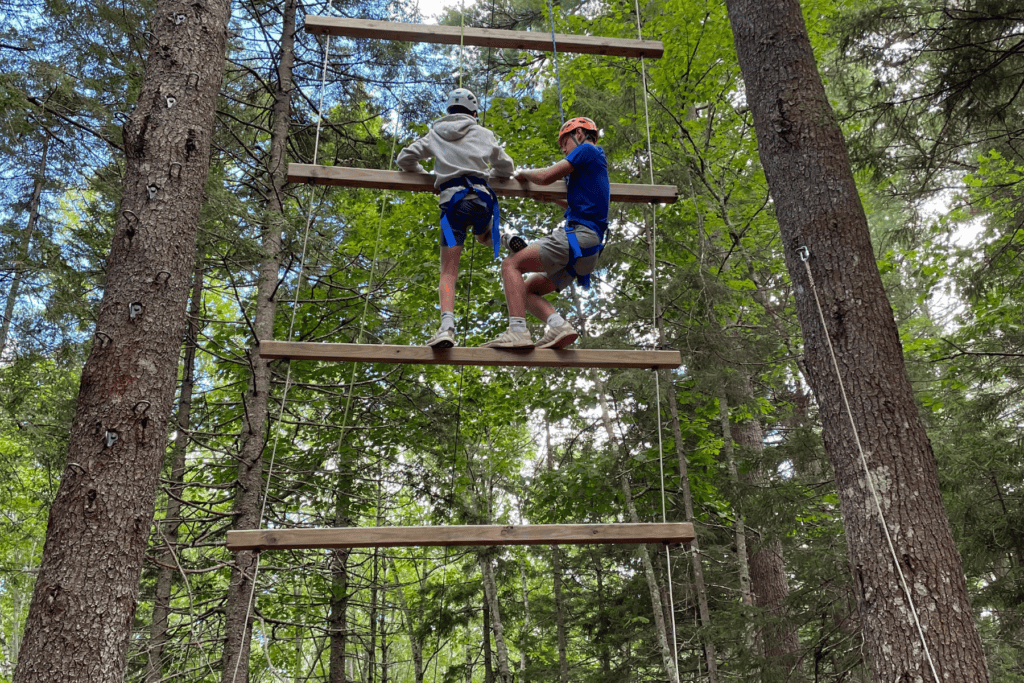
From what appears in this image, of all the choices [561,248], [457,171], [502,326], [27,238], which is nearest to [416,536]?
[561,248]

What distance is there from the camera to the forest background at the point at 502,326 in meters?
6.35

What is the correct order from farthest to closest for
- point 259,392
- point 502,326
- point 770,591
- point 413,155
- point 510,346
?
point 502,326
point 770,591
point 259,392
point 413,155
point 510,346

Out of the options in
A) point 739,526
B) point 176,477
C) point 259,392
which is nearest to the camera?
point 259,392

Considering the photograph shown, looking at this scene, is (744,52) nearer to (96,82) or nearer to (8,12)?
(96,82)

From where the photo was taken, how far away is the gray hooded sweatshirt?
4.34 m

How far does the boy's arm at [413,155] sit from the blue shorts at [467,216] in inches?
11.7

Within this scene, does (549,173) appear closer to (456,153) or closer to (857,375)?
(456,153)

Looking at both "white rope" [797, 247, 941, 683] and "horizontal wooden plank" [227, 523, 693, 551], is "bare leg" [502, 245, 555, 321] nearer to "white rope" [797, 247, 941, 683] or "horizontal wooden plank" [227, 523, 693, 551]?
"horizontal wooden plank" [227, 523, 693, 551]

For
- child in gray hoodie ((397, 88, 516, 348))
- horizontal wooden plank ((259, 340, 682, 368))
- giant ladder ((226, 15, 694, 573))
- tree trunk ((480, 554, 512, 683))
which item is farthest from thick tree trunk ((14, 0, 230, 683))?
tree trunk ((480, 554, 512, 683))

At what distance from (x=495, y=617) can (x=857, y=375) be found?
692cm

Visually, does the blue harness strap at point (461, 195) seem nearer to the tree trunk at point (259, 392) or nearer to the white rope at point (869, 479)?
the white rope at point (869, 479)

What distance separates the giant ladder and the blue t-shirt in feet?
0.45

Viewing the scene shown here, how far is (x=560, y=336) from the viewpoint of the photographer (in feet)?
13.2

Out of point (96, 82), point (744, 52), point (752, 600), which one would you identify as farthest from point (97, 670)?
point (752, 600)
